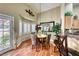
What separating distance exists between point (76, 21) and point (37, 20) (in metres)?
0.68

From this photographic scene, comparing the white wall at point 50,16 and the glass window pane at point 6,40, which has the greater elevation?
the white wall at point 50,16

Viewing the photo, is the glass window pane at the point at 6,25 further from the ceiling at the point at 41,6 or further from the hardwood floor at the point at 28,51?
the ceiling at the point at 41,6

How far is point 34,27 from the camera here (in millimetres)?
2135

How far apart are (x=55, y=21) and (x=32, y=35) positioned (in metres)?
0.47

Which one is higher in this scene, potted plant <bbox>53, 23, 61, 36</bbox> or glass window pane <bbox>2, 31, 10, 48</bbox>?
potted plant <bbox>53, 23, 61, 36</bbox>

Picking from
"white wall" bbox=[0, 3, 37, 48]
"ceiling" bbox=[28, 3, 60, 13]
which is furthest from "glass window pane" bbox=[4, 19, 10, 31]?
"ceiling" bbox=[28, 3, 60, 13]

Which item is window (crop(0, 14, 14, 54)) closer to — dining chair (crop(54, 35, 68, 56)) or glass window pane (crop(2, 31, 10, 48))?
glass window pane (crop(2, 31, 10, 48))

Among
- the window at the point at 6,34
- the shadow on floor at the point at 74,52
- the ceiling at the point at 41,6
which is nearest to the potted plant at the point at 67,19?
the ceiling at the point at 41,6

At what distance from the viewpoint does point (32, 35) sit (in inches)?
83.7

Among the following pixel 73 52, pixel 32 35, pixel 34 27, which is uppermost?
pixel 34 27

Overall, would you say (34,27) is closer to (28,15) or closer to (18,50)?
(28,15)

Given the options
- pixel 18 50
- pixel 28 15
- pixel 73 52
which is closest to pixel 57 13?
pixel 28 15

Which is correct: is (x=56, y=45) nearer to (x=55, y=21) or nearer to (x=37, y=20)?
(x=55, y=21)

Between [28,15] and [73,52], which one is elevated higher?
[28,15]
